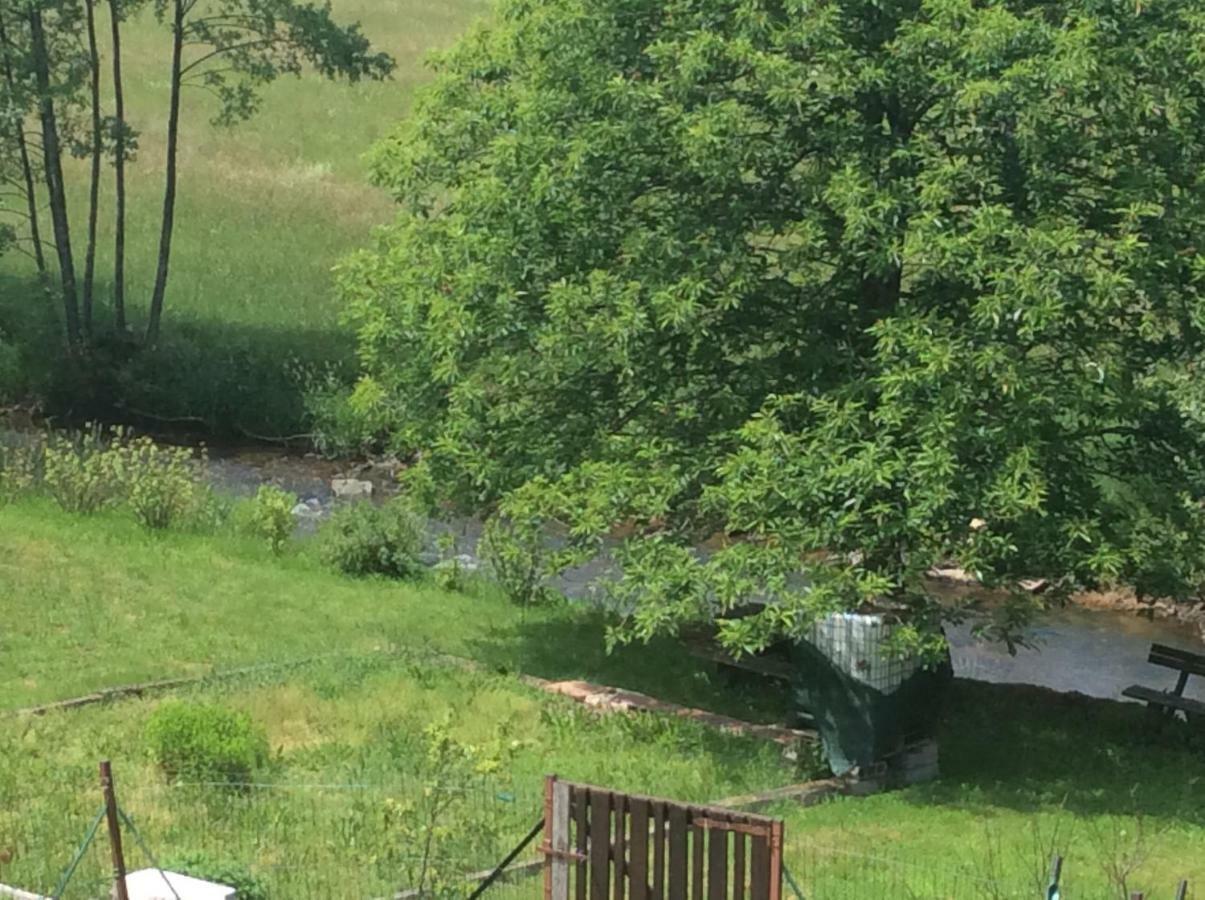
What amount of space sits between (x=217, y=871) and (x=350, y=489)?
1976 cm

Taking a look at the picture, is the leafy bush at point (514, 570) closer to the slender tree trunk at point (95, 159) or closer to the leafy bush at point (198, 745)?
the leafy bush at point (198, 745)

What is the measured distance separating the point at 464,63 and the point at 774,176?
4.62 metres

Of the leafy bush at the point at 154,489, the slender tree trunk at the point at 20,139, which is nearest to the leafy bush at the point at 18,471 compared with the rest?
the leafy bush at the point at 154,489

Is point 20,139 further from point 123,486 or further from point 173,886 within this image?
point 173,886

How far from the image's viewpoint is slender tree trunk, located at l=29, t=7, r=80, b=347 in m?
31.6

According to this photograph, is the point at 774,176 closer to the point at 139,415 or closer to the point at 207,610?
the point at 207,610

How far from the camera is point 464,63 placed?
1778cm

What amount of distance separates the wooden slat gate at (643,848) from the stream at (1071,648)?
473 inches

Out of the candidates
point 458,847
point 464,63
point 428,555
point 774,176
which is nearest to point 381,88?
point 428,555

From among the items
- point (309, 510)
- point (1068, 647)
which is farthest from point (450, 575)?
point (1068, 647)

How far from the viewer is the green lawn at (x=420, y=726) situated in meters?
10.9

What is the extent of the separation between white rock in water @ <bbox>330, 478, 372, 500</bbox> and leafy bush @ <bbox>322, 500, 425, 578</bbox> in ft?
23.3

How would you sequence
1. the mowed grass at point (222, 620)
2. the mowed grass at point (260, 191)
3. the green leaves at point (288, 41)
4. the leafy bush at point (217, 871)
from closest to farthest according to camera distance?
the leafy bush at point (217, 871)
the mowed grass at point (222, 620)
the green leaves at point (288, 41)
the mowed grass at point (260, 191)

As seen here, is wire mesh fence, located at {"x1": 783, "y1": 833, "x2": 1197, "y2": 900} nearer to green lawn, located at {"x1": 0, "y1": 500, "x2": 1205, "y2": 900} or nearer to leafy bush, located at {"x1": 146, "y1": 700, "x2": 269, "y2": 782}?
green lawn, located at {"x1": 0, "y1": 500, "x2": 1205, "y2": 900}
